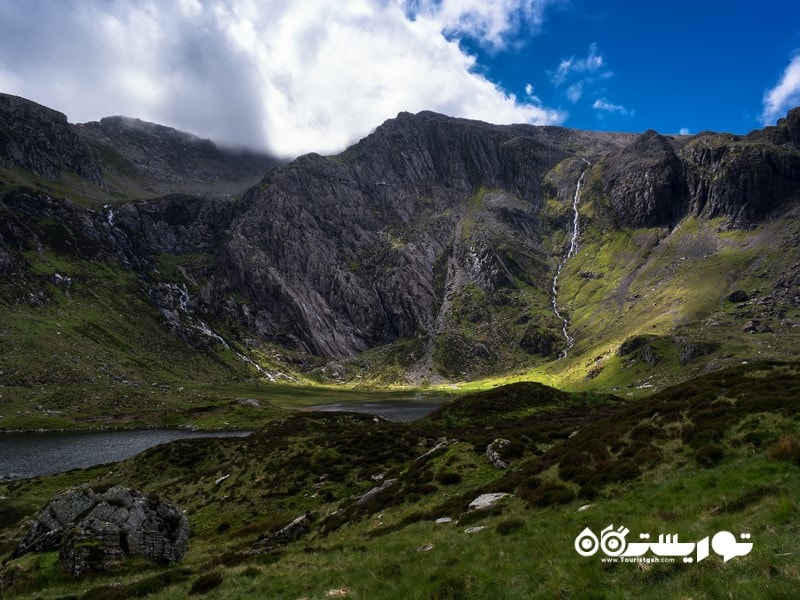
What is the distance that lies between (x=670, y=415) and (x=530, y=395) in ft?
222

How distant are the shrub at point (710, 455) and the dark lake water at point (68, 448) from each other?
109318 mm

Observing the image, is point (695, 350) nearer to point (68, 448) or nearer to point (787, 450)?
point (787, 450)

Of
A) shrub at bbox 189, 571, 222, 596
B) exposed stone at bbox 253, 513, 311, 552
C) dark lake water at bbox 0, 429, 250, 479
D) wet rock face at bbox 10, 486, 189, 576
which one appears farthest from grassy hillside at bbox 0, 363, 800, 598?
dark lake water at bbox 0, 429, 250, 479

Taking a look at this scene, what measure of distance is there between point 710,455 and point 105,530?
34.0m

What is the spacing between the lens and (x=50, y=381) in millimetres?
175875

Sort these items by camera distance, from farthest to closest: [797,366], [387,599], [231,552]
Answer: [797,366] → [231,552] → [387,599]

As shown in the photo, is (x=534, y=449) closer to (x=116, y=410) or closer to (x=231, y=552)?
(x=231, y=552)

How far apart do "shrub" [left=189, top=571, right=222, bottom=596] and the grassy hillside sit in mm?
71

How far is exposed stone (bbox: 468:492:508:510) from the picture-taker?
25097mm

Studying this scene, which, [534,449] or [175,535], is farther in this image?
[534,449]

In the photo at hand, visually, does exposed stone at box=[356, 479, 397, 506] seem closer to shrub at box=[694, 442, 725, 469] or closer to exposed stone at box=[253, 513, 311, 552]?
exposed stone at box=[253, 513, 311, 552]

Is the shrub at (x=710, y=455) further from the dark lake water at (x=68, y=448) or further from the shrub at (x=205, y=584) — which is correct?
the dark lake water at (x=68, y=448)

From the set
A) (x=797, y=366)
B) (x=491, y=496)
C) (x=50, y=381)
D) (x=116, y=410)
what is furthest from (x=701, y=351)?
(x=50, y=381)

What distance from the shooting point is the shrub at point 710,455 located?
2100cm
